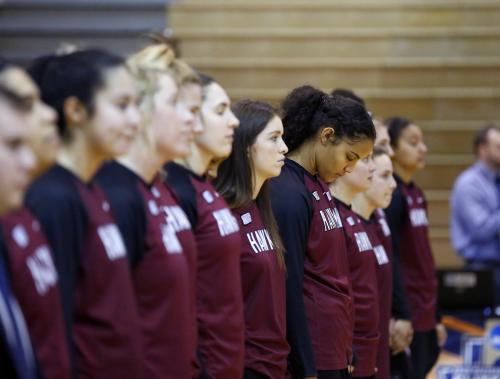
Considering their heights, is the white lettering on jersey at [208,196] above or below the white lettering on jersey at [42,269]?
below

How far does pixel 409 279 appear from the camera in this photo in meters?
6.39

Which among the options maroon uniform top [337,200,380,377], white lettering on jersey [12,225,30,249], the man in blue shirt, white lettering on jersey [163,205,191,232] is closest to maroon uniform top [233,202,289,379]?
white lettering on jersey [163,205,191,232]

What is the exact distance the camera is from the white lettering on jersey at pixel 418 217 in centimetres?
631

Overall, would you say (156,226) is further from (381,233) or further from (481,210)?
(481,210)

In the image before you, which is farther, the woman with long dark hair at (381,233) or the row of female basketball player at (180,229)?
the woman with long dark hair at (381,233)

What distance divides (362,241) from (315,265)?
1.70 ft

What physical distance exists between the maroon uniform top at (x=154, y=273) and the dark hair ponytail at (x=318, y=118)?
1.47m

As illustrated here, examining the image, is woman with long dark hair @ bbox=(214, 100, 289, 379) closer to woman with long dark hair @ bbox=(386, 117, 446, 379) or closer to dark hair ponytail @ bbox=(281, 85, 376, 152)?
dark hair ponytail @ bbox=(281, 85, 376, 152)

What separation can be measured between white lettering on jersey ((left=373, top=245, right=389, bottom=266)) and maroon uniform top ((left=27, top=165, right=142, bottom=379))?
8.25ft

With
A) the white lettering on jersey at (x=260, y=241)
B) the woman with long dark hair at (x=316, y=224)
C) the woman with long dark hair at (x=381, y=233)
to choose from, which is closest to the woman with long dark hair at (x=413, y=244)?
the woman with long dark hair at (x=381, y=233)

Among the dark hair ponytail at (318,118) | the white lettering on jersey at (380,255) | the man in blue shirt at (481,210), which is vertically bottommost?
the man in blue shirt at (481,210)

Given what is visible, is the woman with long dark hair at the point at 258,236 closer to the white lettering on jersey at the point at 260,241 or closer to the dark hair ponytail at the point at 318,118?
the white lettering on jersey at the point at 260,241

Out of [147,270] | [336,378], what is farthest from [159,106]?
[336,378]

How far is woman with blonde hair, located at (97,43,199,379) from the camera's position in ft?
9.86
